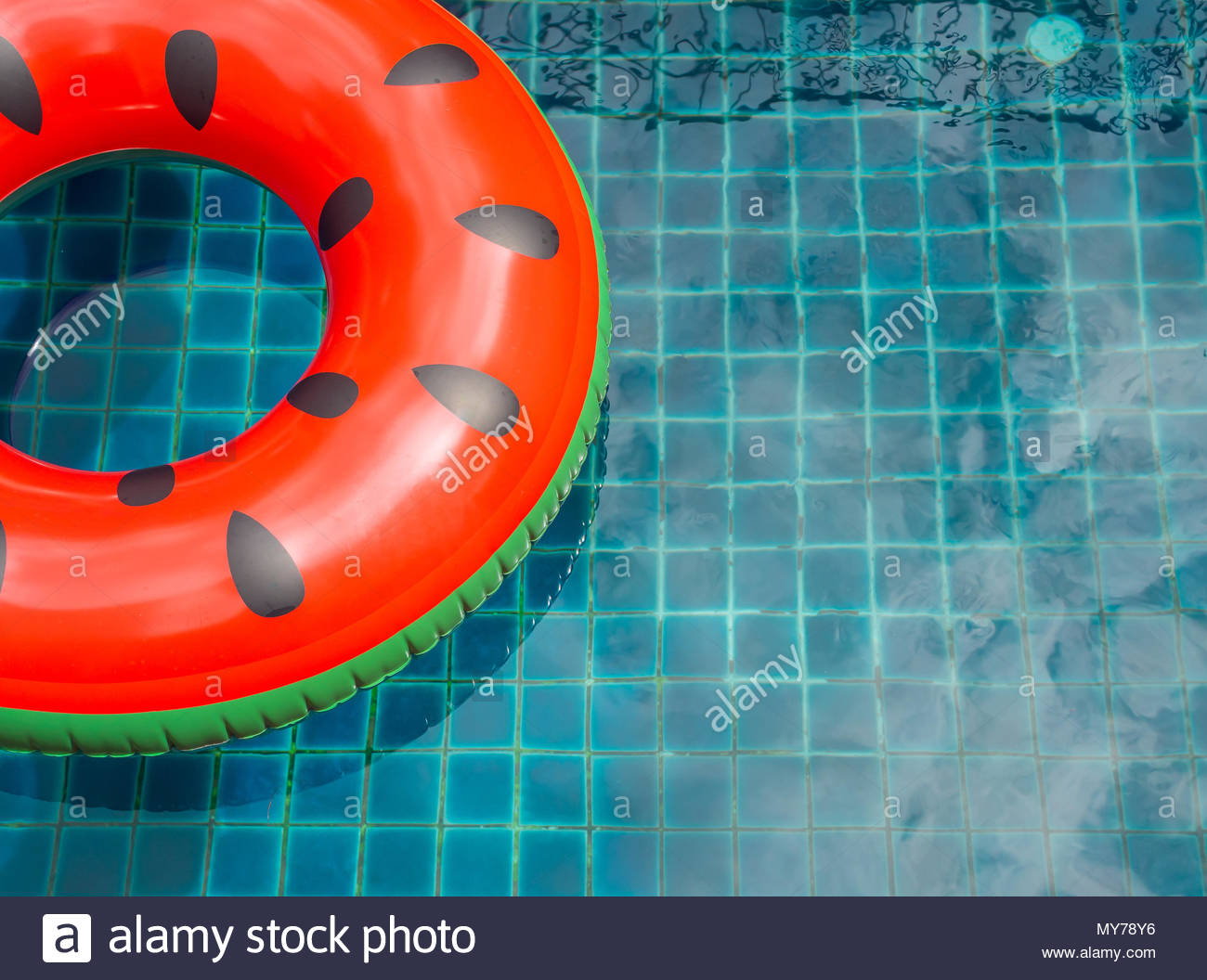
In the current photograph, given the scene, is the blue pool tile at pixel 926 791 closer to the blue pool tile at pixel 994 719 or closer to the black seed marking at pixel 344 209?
the blue pool tile at pixel 994 719

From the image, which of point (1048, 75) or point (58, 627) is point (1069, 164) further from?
point (58, 627)

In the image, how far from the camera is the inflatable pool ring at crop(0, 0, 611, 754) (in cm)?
276

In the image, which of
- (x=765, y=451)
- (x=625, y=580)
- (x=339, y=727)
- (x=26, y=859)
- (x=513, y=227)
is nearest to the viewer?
(x=513, y=227)

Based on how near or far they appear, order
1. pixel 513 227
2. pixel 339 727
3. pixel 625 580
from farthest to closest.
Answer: pixel 625 580
pixel 339 727
pixel 513 227

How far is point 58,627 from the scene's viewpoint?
107 inches

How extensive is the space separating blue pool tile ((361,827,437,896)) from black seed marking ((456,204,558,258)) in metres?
1.81

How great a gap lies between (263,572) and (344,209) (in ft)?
3.36

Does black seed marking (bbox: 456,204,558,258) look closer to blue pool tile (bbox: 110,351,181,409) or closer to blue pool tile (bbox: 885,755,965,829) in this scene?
blue pool tile (bbox: 110,351,181,409)

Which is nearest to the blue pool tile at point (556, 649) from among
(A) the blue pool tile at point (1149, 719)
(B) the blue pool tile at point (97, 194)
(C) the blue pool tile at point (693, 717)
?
(C) the blue pool tile at point (693, 717)

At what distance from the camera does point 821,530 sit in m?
3.76

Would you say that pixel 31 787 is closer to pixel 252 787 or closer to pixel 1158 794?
pixel 252 787

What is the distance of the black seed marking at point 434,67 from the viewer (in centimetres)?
308

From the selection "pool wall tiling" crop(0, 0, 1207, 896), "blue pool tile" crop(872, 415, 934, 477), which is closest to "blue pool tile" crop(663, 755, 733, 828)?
"pool wall tiling" crop(0, 0, 1207, 896)

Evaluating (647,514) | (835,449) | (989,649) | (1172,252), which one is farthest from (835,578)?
(1172,252)
